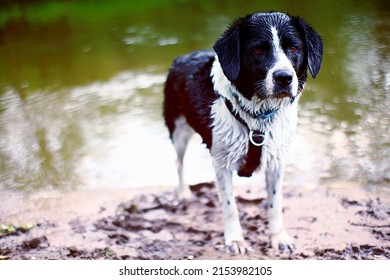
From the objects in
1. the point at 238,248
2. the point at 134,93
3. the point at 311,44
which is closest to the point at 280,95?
the point at 311,44

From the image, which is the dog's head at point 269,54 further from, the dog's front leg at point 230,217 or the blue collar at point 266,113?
the dog's front leg at point 230,217

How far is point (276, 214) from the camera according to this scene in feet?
6.82

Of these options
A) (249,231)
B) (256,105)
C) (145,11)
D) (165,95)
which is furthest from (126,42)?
(249,231)

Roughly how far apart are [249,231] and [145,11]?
108 centimetres

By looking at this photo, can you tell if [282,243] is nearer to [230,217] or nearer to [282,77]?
[230,217]

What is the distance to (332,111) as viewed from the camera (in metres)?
2.35

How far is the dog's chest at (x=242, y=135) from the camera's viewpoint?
1.93 meters

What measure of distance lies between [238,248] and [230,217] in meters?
0.12

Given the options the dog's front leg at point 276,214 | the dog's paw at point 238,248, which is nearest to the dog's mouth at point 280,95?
the dog's front leg at point 276,214

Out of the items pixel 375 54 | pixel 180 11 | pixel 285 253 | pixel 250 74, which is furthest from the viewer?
pixel 180 11

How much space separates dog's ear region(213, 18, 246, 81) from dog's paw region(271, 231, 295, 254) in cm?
66

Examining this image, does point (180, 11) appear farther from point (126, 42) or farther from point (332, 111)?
point (332, 111)

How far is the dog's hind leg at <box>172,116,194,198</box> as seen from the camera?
2.33 meters

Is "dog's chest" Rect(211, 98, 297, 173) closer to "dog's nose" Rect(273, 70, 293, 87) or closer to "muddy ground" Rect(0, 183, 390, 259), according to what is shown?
"dog's nose" Rect(273, 70, 293, 87)
